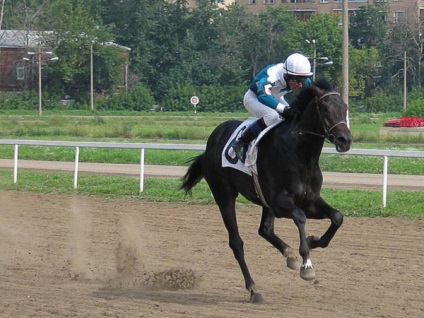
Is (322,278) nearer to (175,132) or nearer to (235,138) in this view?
(235,138)

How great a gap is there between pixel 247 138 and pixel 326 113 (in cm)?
107

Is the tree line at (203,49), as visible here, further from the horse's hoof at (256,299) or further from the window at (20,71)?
the horse's hoof at (256,299)

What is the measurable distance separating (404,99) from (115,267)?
5338 cm

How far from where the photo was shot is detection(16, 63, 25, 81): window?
69375mm

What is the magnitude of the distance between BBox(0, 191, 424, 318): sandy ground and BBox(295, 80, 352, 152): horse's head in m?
1.25

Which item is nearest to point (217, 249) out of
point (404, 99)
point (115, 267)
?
point (115, 267)

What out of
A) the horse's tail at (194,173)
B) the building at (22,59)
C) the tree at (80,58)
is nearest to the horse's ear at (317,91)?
the horse's tail at (194,173)

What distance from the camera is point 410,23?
71062mm

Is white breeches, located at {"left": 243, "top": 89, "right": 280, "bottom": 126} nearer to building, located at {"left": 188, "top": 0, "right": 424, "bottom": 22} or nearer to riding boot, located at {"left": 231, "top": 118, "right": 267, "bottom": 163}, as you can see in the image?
riding boot, located at {"left": 231, "top": 118, "right": 267, "bottom": 163}

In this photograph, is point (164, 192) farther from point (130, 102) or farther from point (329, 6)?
point (329, 6)

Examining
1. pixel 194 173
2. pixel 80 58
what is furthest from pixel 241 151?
pixel 80 58

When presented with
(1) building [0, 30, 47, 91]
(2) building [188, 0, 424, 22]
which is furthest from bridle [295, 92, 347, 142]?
(2) building [188, 0, 424, 22]

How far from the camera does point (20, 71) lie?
6975 centimetres

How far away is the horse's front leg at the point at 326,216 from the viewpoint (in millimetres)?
7139
